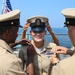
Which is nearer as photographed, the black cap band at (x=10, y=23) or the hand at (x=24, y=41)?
the black cap band at (x=10, y=23)

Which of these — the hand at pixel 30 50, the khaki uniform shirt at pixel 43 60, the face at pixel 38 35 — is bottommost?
the khaki uniform shirt at pixel 43 60

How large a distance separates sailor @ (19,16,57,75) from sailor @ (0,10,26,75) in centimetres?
64

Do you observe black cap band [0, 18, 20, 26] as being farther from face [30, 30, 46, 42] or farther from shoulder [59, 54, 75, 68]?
shoulder [59, 54, 75, 68]

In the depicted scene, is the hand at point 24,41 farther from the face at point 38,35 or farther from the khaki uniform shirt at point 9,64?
the khaki uniform shirt at point 9,64

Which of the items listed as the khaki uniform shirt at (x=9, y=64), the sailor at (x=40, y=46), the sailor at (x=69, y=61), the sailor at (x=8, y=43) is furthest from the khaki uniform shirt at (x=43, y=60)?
the sailor at (x=69, y=61)

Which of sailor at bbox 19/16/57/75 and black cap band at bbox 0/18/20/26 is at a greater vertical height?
black cap band at bbox 0/18/20/26

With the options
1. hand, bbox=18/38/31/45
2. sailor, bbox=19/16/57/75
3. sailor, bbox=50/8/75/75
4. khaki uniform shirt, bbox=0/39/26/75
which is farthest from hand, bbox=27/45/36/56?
sailor, bbox=50/8/75/75

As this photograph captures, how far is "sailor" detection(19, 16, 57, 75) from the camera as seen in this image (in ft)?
12.7

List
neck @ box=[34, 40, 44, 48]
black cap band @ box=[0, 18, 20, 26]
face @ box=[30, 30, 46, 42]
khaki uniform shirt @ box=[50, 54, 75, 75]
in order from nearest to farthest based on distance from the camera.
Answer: khaki uniform shirt @ box=[50, 54, 75, 75] → black cap band @ box=[0, 18, 20, 26] → face @ box=[30, 30, 46, 42] → neck @ box=[34, 40, 44, 48]

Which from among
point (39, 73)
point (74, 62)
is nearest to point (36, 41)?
point (39, 73)

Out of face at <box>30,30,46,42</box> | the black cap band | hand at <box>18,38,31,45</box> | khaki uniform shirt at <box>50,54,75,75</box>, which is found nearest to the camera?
khaki uniform shirt at <box>50,54,75,75</box>

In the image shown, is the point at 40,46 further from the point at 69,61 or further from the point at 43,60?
the point at 69,61

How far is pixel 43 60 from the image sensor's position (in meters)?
3.92

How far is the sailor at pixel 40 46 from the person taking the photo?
12.7ft
